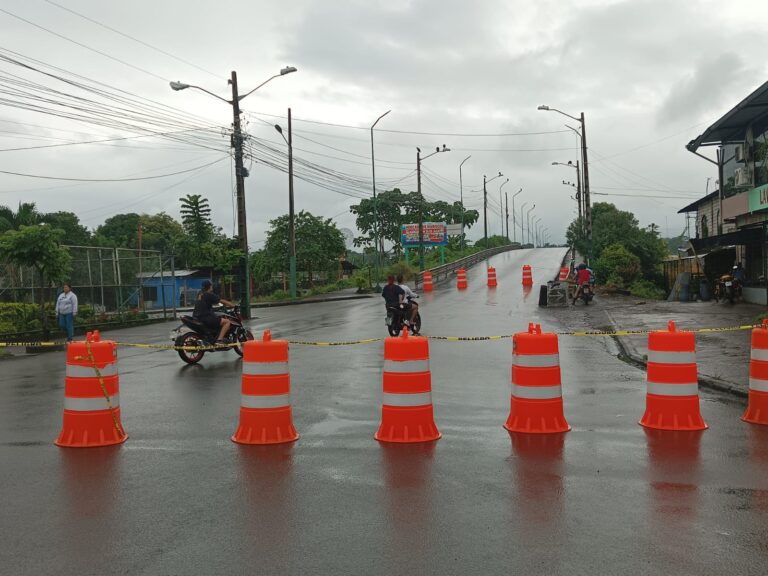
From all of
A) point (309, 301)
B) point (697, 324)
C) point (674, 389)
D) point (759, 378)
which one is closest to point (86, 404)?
point (674, 389)

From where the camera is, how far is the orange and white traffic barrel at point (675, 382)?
291 inches

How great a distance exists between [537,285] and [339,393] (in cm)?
3164

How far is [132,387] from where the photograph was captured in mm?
11211

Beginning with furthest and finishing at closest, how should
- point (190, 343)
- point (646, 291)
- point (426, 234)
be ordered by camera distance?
point (426, 234), point (646, 291), point (190, 343)

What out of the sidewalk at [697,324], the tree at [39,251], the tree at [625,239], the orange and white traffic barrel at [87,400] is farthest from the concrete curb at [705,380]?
the tree at [625,239]

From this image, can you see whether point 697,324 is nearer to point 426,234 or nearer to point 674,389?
point 674,389

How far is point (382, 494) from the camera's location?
17.9 feet

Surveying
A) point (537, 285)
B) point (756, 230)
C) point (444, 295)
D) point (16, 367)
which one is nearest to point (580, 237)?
point (537, 285)

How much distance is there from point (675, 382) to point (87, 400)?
6095 millimetres

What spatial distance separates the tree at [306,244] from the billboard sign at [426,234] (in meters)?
12.4

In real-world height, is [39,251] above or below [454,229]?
below

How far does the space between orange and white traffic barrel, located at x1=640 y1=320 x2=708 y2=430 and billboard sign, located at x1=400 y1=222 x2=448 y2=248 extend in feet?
193

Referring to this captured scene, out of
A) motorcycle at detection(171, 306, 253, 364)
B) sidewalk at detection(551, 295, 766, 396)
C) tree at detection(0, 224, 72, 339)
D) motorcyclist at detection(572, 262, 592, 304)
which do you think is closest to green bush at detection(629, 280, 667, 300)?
sidewalk at detection(551, 295, 766, 396)

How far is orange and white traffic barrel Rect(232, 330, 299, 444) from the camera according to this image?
709 cm
